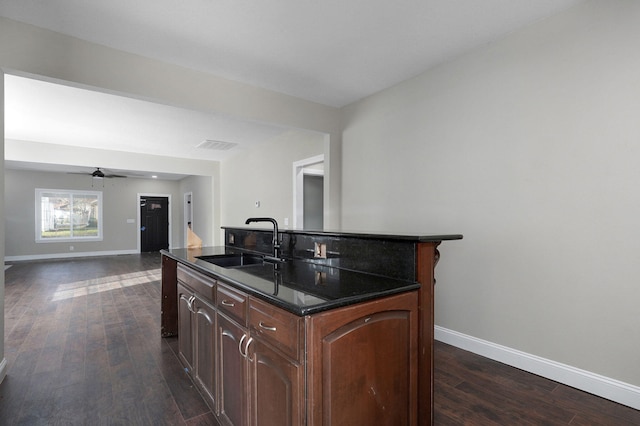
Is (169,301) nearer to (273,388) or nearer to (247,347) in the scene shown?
(247,347)

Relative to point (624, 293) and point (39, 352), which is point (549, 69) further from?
point (39, 352)

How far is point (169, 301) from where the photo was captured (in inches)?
120

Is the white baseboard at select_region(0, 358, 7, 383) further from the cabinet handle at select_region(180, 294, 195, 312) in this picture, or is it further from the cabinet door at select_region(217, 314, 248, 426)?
the cabinet door at select_region(217, 314, 248, 426)

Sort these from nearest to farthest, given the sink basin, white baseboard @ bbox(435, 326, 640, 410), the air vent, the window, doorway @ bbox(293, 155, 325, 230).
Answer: white baseboard @ bbox(435, 326, 640, 410) → the sink basin → doorway @ bbox(293, 155, 325, 230) → the air vent → the window

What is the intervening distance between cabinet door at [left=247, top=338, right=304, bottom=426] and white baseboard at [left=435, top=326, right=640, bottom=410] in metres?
2.06

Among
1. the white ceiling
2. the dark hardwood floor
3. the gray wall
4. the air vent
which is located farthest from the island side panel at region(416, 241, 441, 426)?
the gray wall

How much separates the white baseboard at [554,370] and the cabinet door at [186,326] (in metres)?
2.23

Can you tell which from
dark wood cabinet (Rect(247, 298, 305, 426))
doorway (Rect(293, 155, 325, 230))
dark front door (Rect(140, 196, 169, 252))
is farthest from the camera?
dark front door (Rect(140, 196, 169, 252))

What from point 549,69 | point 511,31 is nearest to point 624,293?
point 549,69

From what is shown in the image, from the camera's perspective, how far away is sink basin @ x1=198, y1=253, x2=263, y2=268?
2641mm

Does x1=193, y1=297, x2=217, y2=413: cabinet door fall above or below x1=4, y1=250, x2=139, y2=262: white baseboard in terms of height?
above

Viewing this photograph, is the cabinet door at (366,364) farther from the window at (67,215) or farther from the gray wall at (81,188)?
the window at (67,215)

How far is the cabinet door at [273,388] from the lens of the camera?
1114 mm

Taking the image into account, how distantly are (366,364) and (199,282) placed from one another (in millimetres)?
1199
